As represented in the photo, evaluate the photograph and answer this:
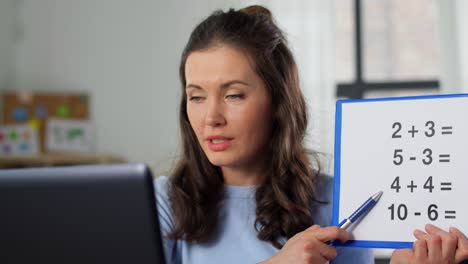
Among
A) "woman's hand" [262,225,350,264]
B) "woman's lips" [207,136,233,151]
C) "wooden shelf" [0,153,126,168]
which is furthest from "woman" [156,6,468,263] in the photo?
"wooden shelf" [0,153,126,168]

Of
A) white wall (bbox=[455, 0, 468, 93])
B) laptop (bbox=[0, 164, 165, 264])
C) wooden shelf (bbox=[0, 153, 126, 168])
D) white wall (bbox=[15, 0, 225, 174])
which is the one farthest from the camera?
white wall (bbox=[15, 0, 225, 174])

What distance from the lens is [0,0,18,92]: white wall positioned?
4122mm

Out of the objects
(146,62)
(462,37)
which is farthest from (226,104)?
(146,62)

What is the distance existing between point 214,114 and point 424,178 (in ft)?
1.29

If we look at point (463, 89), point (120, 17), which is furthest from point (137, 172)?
point (120, 17)

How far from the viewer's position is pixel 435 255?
31.5 inches

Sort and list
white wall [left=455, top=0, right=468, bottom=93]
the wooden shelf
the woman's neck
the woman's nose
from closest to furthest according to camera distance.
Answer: the woman's nose
the woman's neck
white wall [left=455, top=0, right=468, bottom=93]
the wooden shelf

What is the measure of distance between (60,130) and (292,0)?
1854 mm

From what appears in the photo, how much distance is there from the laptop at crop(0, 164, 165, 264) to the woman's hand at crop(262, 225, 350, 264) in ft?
1.08

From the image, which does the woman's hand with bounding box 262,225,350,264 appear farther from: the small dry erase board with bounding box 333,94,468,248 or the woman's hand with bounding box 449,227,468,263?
the woman's hand with bounding box 449,227,468,263

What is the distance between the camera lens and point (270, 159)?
118 centimetres

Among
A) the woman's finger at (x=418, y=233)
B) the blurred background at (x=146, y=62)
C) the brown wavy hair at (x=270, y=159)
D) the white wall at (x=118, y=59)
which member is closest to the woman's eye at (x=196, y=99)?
the brown wavy hair at (x=270, y=159)

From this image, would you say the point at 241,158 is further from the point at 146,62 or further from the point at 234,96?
the point at 146,62

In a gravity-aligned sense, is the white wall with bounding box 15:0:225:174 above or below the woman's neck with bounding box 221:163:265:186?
above
